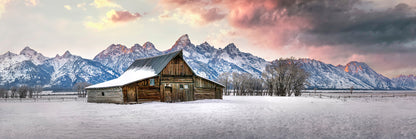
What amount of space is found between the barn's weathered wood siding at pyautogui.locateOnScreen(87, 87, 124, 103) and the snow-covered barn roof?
74 centimetres

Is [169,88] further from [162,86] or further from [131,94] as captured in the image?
[131,94]

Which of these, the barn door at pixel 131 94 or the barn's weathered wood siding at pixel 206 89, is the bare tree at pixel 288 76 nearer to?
the barn's weathered wood siding at pixel 206 89

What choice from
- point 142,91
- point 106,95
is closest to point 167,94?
point 142,91

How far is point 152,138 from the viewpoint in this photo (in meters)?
11.4

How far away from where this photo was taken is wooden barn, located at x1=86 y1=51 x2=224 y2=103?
38.8 meters

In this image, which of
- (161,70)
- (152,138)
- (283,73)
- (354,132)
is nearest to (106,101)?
(161,70)

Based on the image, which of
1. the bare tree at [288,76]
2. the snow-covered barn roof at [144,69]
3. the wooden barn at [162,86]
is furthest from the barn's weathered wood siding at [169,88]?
the bare tree at [288,76]

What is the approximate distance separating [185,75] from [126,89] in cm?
891

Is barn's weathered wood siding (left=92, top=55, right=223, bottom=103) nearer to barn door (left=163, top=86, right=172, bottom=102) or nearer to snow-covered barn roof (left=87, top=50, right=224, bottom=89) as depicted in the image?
barn door (left=163, top=86, right=172, bottom=102)

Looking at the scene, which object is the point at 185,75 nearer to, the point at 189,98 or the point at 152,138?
the point at 189,98

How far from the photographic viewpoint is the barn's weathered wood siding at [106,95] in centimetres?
3912

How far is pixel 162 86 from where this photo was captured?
135 ft

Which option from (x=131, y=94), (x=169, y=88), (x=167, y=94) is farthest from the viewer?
(x=169, y=88)

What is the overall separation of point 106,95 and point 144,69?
723cm
